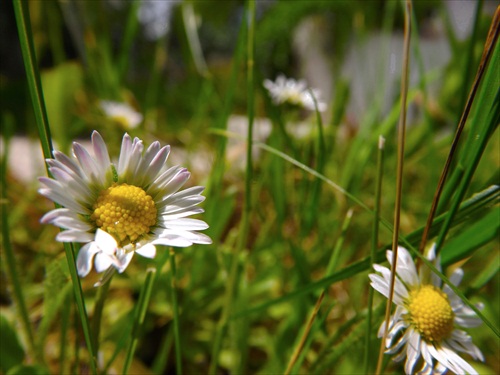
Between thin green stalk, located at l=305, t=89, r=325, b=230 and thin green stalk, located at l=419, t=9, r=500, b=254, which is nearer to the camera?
thin green stalk, located at l=419, t=9, r=500, b=254

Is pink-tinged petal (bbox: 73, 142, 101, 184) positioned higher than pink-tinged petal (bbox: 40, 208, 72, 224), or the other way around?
pink-tinged petal (bbox: 73, 142, 101, 184)

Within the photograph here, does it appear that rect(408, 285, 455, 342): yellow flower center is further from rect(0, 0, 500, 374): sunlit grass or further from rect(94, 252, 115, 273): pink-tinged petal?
rect(94, 252, 115, 273): pink-tinged petal

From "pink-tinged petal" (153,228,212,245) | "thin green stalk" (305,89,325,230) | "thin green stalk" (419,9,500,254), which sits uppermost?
"thin green stalk" (305,89,325,230)

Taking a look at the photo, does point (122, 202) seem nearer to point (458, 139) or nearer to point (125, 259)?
point (125, 259)

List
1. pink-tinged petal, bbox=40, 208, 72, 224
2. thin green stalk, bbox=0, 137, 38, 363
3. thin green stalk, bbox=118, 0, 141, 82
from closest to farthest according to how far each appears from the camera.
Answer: pink-tinged petal, bbox=40, 208, 72, 224
thin green stalk, bbox=0, 137, 38, 363
thin green stalk, bbox=118, 0, 141, 82

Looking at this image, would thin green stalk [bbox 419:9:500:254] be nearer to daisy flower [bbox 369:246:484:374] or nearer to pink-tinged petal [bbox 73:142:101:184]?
daisy flower [bbox 369:246:484:374]

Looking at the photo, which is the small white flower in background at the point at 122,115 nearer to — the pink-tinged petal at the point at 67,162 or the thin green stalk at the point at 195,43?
the thin green stalk at the point at 195,43

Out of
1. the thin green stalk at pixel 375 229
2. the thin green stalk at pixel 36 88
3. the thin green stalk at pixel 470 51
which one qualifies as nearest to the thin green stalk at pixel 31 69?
the thin green stalk at pixel 36 88

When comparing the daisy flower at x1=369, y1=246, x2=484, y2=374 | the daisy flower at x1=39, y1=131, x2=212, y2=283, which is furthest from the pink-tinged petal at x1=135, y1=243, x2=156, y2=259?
the daisy flower at x1=369, y1=246, x2=484, y2=374

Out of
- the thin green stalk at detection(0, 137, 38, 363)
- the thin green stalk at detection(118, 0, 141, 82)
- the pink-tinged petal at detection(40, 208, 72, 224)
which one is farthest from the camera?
the thin green stalk at detection(118, 0, 141, 82)
